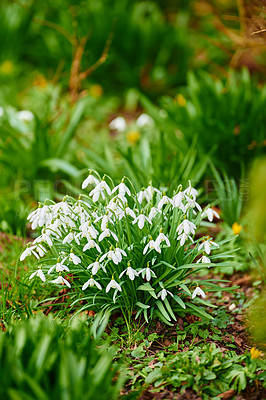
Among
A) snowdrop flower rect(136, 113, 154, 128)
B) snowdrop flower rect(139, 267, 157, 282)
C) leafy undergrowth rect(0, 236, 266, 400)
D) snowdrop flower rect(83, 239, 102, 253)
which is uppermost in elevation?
snowdrop flower rect(136, 113, 154, 128)

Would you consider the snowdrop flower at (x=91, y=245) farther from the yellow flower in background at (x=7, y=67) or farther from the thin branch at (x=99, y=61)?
the yellow flower in background at (x=7, y=67)

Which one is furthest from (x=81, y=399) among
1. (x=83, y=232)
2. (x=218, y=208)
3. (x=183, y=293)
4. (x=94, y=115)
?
(x=94, y=115)

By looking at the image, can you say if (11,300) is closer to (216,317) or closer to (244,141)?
(216,317)

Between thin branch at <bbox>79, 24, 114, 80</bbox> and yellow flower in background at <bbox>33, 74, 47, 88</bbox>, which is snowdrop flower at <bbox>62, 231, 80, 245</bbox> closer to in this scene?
thin branch at <bbox>79, 24, 114, 80</bbox>

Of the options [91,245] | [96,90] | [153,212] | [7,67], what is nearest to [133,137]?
[96,90]

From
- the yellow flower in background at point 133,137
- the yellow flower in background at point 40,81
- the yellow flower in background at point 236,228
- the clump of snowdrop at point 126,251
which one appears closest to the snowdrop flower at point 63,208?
the clump of snowdrop at point 126,251

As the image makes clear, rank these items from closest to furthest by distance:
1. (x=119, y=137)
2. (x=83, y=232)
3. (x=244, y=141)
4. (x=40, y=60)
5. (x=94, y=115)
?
(x=83, y=232) → (x=244, y=141) → (x=119, y=137) → (x=94, y=115) → (x=40, y=60)

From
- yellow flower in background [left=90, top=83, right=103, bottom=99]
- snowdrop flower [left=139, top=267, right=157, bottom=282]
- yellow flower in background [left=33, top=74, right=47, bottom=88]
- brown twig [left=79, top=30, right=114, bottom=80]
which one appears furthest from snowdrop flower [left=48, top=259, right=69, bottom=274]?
yellow flower in background [left=33, top=74, right=47, bottom=88]
